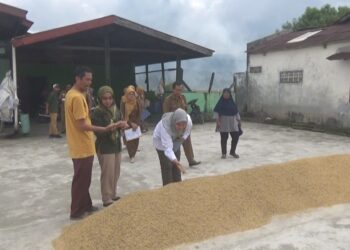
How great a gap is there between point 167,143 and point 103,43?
11.6 meters

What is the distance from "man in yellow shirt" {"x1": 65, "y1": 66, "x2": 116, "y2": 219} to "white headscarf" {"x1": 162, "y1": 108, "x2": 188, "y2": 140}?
59 cm

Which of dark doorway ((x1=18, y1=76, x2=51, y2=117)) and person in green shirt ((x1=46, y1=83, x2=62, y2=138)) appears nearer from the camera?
person in green shirt ((x1=46, y1=83, x2=62, y2=138))

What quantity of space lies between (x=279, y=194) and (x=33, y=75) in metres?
15.5

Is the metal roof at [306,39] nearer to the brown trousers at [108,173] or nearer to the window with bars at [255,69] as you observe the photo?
the window with bars at [255,69]

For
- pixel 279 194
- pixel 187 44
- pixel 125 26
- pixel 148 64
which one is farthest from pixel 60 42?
pixel 279 194

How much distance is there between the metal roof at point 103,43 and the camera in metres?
11.4

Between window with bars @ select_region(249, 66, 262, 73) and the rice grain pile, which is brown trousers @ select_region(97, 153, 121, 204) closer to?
the rice grain pile

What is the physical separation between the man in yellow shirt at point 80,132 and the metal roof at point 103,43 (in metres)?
7.14

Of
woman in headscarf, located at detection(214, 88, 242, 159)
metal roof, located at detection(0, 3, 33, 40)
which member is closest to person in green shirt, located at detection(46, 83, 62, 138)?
metal roof, located at detection(0, 3, 33, 40)

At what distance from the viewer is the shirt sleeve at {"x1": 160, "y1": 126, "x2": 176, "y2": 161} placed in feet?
14.8

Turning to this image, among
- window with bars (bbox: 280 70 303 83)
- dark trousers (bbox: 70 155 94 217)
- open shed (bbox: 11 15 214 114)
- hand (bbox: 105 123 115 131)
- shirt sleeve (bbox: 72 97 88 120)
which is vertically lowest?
dark trousers (bbox: 70 155 94 217)

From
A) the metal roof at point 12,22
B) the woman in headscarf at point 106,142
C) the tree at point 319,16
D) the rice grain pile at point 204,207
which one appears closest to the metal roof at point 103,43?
the metal roof at point 12,22

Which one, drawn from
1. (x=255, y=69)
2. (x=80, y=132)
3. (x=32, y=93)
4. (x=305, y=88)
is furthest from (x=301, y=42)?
(x=80, y=132)

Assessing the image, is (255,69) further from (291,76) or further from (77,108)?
(77,108)
